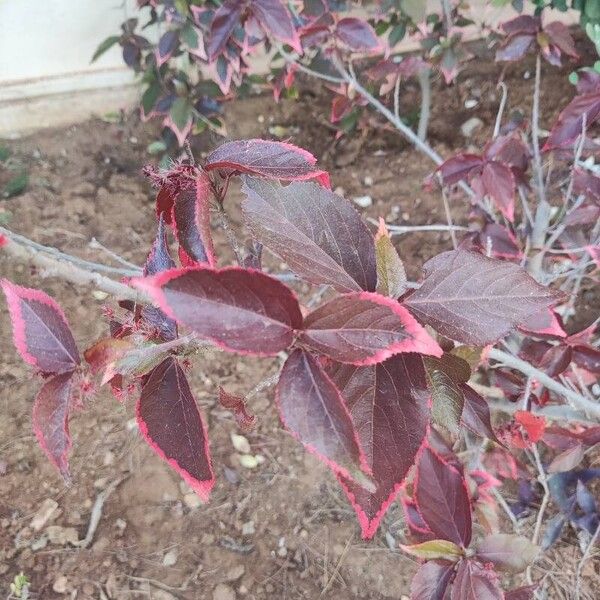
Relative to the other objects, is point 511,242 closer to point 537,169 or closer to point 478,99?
point 537,169

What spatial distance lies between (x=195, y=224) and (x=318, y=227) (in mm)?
108

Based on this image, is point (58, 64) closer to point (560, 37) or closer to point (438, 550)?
point (560, 37)

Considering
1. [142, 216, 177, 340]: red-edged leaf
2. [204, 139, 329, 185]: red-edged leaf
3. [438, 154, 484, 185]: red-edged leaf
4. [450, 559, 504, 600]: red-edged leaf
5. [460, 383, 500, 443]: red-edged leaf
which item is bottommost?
[450, 559, 504, 600]: red-edged leaf

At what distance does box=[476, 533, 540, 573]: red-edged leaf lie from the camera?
0.86 m

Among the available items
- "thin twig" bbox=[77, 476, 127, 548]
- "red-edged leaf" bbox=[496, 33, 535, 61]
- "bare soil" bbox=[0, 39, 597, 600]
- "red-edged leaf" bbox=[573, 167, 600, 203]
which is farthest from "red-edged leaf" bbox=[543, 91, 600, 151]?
"thin twig" bbox=[77, 476, 127, 548]

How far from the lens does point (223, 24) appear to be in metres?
1.56

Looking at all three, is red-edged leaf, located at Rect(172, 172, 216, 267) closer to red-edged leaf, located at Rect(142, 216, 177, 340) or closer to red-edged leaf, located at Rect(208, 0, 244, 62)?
red-edged leaf, located at Rect(142, 216, 177, 340)

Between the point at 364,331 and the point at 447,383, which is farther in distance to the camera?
the point at 447,383

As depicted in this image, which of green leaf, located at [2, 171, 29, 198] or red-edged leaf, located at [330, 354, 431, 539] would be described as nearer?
red-edged leaf, located at [330, 354, 431, 539]

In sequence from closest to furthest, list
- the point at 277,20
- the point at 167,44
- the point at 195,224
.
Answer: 1. the point at 195,224
2. the point at 277,20
3. the point at 167,44

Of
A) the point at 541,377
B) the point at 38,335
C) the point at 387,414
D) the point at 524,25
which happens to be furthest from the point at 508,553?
the point at 524,25

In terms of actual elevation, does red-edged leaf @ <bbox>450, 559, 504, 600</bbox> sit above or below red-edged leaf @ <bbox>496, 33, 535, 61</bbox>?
below

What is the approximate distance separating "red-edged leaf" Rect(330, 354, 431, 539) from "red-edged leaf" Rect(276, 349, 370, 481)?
92 mm

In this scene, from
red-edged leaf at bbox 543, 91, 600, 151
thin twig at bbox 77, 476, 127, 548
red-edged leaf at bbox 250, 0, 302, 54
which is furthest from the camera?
red-edged leaf at bbox 250, 0, 302, 54
